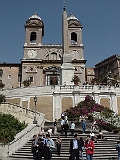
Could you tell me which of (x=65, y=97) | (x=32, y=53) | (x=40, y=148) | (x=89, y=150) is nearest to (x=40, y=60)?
(x=32, y=53)

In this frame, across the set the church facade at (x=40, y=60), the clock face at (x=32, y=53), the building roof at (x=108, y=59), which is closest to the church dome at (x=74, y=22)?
the church facade at (x=40, y=60)

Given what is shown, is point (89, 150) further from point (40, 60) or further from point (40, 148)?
point (40, 60)

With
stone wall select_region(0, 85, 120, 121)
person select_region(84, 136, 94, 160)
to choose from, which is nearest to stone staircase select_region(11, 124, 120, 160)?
person select_region(84, 136, 94, 160)

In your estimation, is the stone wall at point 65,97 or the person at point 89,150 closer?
the person at point 89,150

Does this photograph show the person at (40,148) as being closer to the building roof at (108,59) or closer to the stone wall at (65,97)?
the stone wall at (65,97)

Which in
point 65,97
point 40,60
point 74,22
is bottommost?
point 65,97

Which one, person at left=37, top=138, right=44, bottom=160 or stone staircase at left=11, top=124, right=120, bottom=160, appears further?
stone staircase at left=11, top=124, right=120, bottom=160

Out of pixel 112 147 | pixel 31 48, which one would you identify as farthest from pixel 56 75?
pixel 112 147

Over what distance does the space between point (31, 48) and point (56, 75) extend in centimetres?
998

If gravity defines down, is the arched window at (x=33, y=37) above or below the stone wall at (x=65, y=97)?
above

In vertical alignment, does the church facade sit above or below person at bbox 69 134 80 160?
above

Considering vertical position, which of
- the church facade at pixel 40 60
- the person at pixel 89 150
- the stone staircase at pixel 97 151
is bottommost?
the stone staircase at pixel 97 151

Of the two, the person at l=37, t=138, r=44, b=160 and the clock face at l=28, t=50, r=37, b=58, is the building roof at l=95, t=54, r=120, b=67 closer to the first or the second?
the clock face at l=28, t=50, r=37, b=58

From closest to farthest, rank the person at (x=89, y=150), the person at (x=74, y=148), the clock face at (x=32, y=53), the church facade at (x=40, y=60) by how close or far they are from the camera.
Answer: the person at (x=89, y=150), the person at (x=74, y=148), the church facade at (x=40, y=60), the clock face at (x=32, y=53)
